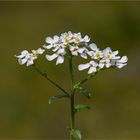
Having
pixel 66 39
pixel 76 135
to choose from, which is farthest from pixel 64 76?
pixel 76 135

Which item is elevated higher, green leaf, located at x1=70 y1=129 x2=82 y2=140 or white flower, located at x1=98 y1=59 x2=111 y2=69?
white flower, located at x1=98 y1=59 x2=111 y2=69

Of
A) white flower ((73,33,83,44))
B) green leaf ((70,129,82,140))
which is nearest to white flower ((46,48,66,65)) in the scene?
white flower ((73,33,83,44))

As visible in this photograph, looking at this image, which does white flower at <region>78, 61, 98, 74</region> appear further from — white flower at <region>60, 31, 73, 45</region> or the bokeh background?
the bokeh background

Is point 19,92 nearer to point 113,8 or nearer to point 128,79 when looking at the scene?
point 128,79

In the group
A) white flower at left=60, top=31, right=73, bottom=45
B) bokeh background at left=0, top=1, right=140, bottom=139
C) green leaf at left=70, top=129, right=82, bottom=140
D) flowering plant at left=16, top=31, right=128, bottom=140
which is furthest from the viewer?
bokeh background at left=0, top=1, right=140, bottom=139

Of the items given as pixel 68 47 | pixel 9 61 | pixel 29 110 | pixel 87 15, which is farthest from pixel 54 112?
pixel 68 47

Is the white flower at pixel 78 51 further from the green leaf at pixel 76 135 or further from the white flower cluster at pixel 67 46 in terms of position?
the green leaf at pixel 76 135

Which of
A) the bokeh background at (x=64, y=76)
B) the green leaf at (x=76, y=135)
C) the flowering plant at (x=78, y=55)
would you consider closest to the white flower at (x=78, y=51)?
the flowering plant at (x=78, y=55)

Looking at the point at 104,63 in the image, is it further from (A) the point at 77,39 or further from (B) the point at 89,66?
(A) the point at 77,39
